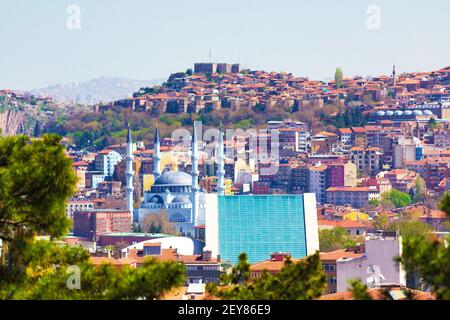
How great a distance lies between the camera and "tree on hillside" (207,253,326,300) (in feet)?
30.0

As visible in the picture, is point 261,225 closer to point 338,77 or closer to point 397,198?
point 397,198

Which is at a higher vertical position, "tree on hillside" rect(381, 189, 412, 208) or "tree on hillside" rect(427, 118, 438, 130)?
"tree on hillside" rect(427, 118, 438, 130)

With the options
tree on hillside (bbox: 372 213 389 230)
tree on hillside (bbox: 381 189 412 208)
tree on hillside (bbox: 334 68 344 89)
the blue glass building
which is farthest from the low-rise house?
tree on hillside (bbox: 334 68 344 89)

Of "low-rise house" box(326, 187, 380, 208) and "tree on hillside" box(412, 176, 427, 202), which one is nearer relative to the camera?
"tree on hillside" box(412, 176, 427, 202)

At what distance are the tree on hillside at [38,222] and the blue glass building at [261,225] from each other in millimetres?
27741

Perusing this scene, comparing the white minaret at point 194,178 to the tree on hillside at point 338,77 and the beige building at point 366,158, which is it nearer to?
the beige building at point 366,158

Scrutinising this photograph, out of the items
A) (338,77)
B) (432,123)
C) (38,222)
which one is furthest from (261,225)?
(338,77)

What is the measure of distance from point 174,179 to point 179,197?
4.77ft

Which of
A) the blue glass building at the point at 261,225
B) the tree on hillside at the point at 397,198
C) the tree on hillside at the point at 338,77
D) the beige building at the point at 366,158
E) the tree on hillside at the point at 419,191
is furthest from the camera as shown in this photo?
the tree on hillside at the point at 338,77

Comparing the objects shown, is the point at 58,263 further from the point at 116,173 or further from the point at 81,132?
the point at 81,132

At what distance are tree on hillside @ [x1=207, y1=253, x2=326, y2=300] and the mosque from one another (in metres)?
44.0

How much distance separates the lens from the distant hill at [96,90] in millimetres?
105938

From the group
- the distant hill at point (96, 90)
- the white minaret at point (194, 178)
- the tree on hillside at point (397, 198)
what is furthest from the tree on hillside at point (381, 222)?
the distant hill at point (96, 90)

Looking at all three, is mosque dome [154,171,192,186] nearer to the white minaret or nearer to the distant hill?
the white minaret
